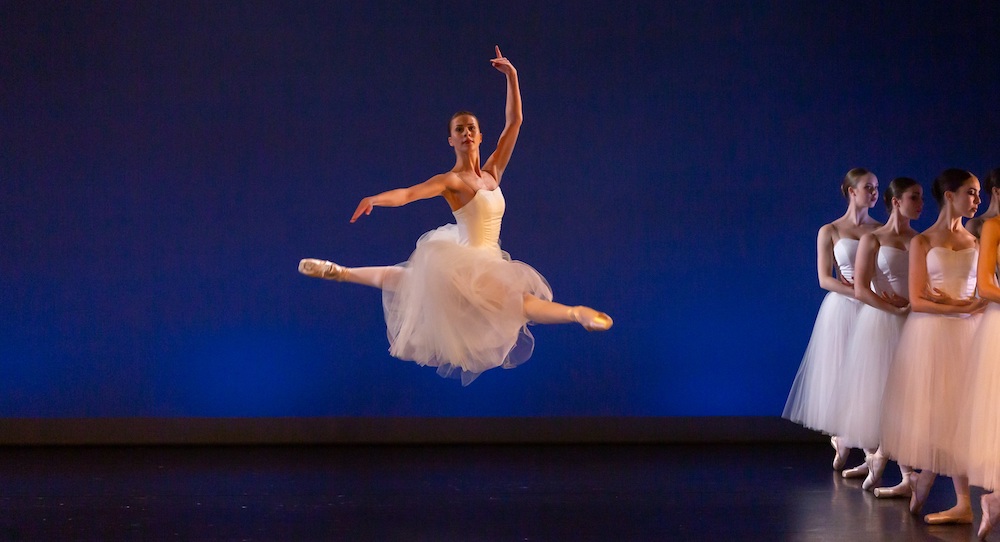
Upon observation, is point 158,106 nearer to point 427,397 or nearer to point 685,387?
point 427,397

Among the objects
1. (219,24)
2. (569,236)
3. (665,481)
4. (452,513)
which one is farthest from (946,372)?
(219,24)

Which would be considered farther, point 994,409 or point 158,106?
point 158,106

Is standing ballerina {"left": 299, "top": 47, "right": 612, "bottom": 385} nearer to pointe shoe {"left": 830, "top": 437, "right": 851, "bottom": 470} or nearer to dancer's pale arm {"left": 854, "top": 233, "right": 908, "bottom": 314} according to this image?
dancer's pale arm {"left": 854, "top": 233, "right": 908, "bottom": 314}

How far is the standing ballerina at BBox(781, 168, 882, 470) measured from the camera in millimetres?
4641

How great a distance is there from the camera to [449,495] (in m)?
4.05

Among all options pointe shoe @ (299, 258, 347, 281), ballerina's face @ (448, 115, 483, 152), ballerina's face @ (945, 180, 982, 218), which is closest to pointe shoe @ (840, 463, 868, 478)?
ballerina's face @ (945, 180, 982, 218)

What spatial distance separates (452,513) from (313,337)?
1966 millimetres

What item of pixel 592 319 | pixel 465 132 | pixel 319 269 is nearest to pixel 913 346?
pixel 592 319

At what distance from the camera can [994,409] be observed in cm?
321

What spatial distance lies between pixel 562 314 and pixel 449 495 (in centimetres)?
113

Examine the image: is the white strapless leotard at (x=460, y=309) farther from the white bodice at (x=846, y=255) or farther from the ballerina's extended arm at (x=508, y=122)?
the white bodice at (x=846, y=255)

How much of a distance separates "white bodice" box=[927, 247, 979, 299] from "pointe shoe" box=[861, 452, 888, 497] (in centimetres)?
85

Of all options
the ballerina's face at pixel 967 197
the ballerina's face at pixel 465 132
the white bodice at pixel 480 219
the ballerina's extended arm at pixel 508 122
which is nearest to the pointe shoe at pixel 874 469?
the ballerina's face at pixel 967 197

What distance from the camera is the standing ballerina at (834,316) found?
4.64 m
